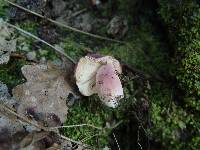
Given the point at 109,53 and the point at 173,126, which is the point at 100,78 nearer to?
the point at 109,53

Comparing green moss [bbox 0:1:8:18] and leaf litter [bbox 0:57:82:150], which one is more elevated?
green moss [bbox 0:1:8:18]

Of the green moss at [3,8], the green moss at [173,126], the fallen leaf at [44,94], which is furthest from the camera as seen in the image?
Answer: the green moss at [3,8]

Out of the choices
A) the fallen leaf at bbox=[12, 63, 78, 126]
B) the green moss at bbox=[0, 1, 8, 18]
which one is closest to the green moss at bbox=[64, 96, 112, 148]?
the fallen leaf at bbox=[12, 63, 78, 126]

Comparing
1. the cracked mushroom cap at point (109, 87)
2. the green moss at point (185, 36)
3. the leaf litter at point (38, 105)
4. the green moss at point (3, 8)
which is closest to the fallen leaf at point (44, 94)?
the leaf litter at point (38, 105)

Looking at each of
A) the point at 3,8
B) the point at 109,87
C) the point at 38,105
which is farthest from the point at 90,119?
the point at 3,8

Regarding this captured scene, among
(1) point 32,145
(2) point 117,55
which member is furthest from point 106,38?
(1) point 32,145

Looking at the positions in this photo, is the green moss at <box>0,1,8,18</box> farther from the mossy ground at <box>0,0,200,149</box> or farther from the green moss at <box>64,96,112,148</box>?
the green moss at <box>64,96,112,148</box>

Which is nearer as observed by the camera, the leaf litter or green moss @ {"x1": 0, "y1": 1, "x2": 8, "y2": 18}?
the leaf litter

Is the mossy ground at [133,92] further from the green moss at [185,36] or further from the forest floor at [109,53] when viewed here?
the green moss at [185,36]
